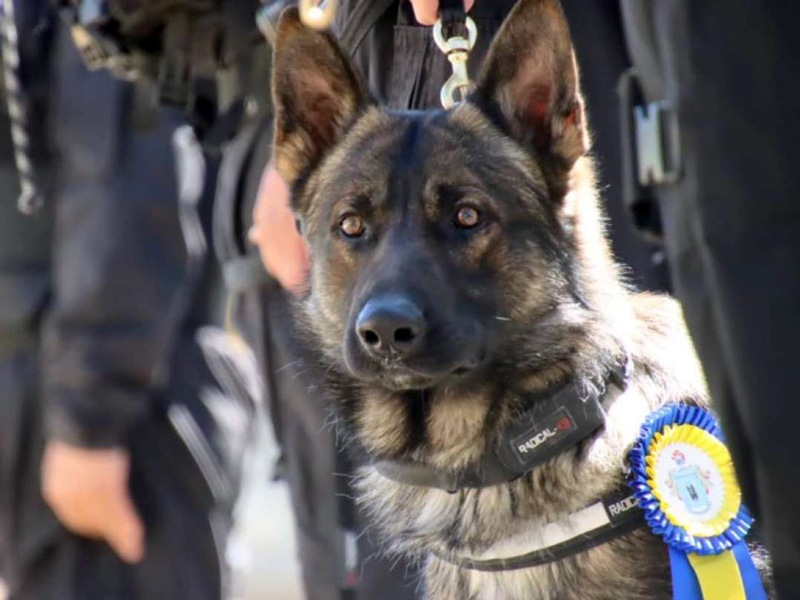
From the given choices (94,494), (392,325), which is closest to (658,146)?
(392,325)

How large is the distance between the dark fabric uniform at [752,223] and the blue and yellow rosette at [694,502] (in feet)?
1.50

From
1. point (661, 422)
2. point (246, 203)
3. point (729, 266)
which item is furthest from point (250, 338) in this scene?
point (729, 266)

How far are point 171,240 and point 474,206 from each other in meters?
2.01

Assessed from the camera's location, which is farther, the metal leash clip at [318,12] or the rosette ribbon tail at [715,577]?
the metal leash clip at [318,12]

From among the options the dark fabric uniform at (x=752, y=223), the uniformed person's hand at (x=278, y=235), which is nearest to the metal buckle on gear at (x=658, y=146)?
the dark fabric uniform at (x=752, y=223)

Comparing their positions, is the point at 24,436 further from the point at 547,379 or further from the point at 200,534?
the point at 547,379

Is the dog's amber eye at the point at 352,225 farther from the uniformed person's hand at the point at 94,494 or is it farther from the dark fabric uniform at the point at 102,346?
the uniformed person's hand at the point at 94,494

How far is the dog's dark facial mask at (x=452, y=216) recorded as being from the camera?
9.23 feet

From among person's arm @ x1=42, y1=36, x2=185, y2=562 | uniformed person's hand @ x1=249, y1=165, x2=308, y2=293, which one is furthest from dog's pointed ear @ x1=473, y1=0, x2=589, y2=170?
person's arm @ x1=42, y1=36, x2=185, y2=562

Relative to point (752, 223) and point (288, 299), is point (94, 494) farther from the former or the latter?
point (752, 223)

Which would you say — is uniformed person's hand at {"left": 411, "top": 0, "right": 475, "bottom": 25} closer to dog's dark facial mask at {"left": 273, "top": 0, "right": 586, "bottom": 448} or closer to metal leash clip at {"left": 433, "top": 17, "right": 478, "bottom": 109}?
metal leash clip at {"left": 433, "top": 17, "right": 478, "bottom": 109}

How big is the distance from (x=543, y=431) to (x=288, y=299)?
3.02 ft

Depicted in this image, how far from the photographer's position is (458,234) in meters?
2.96

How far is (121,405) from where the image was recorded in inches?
186
